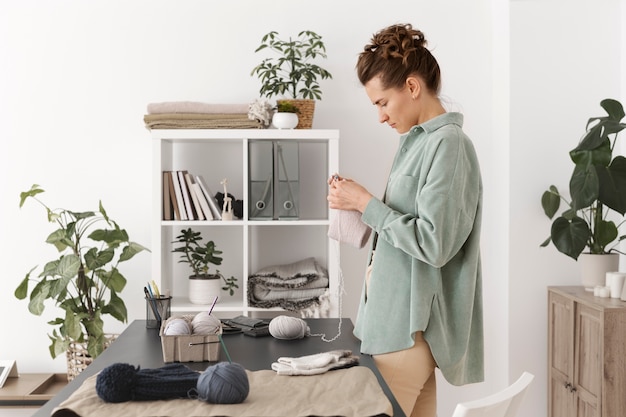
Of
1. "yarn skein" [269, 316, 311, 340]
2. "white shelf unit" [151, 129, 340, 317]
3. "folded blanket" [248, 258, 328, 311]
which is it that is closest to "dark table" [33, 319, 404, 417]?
"yarn skein" [269, 316, 311, 340]

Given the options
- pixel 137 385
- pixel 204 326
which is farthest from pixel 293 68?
pixel 137 385

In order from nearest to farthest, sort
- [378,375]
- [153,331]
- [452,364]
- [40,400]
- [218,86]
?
1. [378,375]
2. [452,364]
3. [153,331]
4. [40,400]
5. [218,86]

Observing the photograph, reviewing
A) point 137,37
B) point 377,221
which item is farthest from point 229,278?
point 377,221

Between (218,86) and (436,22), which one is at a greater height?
(436,22)

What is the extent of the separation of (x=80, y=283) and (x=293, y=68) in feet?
4.24

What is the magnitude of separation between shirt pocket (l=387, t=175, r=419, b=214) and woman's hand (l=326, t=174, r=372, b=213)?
0.21 feet

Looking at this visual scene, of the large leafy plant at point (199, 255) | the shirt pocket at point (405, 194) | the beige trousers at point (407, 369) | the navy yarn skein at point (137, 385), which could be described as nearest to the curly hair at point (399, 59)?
the shirt pocket at point (405, 194)

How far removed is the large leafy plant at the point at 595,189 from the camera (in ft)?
9.97

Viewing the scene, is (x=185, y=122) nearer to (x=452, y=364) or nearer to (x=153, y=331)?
(x=153, y=331)

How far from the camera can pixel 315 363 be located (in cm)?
168

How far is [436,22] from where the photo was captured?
11.5 feet

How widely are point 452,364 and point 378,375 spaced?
0.78 ft

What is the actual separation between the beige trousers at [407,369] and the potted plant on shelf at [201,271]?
153cm

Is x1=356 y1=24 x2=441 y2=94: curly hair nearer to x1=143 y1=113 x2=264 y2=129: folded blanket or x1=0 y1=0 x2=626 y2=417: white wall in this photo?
x1=143 y1=113 x2=264 y2=129: folded blanket
